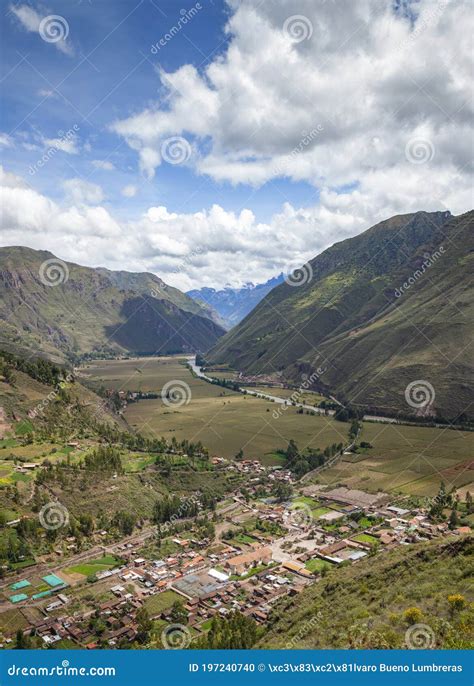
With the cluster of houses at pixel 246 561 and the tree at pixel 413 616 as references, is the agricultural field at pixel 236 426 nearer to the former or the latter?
the cluster of houses at pixel 246 561

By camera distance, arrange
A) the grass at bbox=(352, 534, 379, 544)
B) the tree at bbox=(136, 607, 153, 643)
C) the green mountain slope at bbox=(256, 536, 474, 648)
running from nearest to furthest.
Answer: the green mountain slope at bbox=(256, 536, 474, 648), the tree at bbox=(136, 607, 153, 643), the grass at bbox=(352, 534, 379, 544)

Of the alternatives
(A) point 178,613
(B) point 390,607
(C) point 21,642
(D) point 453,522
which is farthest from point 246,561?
(B) point 390,607

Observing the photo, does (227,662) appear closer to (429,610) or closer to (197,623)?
(429,610)

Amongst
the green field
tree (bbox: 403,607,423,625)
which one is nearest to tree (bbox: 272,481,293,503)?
the green field

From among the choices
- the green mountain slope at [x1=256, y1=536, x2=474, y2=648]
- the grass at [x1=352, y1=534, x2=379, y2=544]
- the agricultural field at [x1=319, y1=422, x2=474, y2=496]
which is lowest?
the grass at [x1=352, y1=534, x2=379, y2=544]

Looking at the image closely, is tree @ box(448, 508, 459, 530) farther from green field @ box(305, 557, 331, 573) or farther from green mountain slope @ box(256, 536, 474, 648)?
green mountain slope @ box(256, 536, 474, 648)

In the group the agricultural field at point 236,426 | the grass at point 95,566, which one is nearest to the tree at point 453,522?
the grass at point 95,566

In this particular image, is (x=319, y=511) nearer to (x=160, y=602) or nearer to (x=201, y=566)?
(x=201, y=566)
